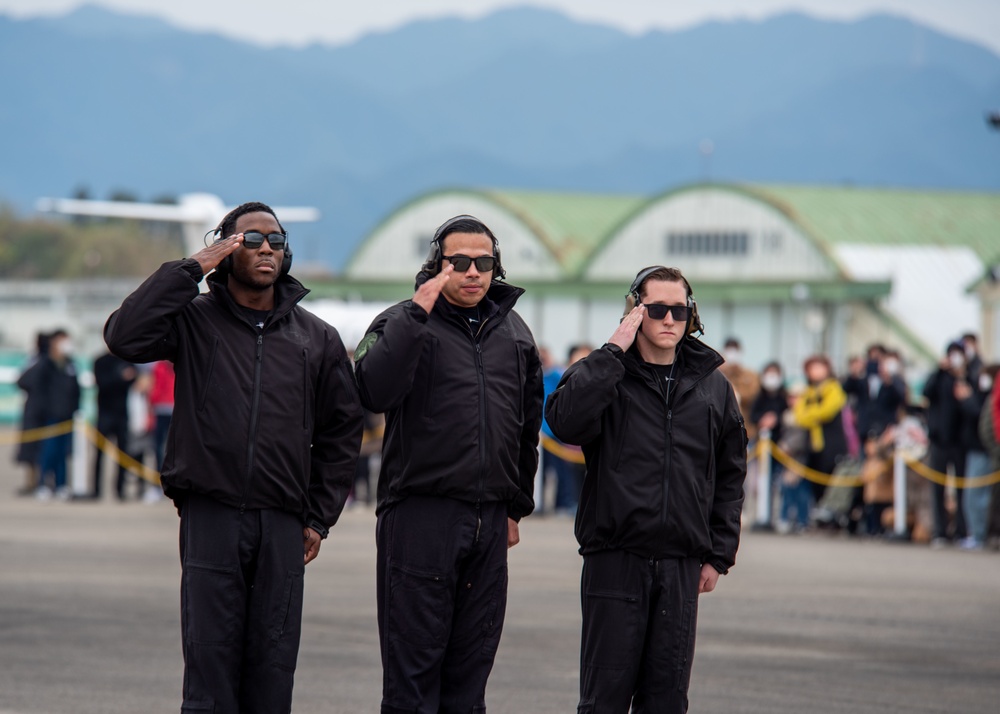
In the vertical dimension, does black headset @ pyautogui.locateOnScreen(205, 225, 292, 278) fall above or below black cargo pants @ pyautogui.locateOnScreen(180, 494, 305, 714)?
above

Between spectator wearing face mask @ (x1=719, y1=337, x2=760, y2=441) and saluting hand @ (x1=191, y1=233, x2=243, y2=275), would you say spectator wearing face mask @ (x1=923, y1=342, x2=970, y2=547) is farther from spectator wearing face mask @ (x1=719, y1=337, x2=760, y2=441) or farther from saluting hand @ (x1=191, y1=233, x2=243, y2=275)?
saluting hand @ (x1=191, y1=233, x2=243, y2=275)

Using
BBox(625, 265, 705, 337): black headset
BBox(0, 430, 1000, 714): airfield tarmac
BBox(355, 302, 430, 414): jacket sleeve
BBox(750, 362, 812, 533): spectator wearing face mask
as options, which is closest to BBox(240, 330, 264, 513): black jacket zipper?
BBox(355, 302, 430, 414): jacket sleeve

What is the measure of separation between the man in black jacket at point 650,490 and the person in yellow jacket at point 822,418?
1227cm

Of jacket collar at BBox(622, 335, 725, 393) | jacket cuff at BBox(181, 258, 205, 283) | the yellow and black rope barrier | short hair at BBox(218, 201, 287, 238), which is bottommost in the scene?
the yellow and black rope barrier

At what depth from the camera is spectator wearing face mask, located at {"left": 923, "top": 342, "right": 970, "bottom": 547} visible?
16.6 m

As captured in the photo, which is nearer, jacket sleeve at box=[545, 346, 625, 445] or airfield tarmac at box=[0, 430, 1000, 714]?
jacket sleeve at box=[545, 346, 625, 445]

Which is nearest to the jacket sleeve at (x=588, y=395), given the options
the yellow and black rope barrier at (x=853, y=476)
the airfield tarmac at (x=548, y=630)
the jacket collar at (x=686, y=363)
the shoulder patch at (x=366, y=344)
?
the jacket collar at (x=686, y=363)

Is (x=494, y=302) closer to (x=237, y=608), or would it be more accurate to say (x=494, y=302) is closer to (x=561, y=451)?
(x=237, y=608)

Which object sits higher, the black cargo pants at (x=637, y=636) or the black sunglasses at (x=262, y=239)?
the black sunglasses at (x=262, y=239)

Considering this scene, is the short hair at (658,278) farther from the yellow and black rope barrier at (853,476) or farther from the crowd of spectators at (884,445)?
the yellow and black rope barrier at (853,476)

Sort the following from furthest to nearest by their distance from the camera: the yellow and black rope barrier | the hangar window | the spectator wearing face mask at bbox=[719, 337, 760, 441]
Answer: the hangar window → the spectator wearing face mask at bbox=[719, 337, 760, 441] → the yellow and black rope barrier

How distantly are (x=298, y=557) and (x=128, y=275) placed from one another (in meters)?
118

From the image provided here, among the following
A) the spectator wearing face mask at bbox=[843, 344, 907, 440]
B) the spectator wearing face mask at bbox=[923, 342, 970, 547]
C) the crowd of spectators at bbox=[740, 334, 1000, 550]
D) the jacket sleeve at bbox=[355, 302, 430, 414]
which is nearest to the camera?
the jacket sleeve at bbox=[355, 302, 430, 414]

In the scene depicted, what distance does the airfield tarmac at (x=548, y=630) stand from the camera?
26.6 ft
